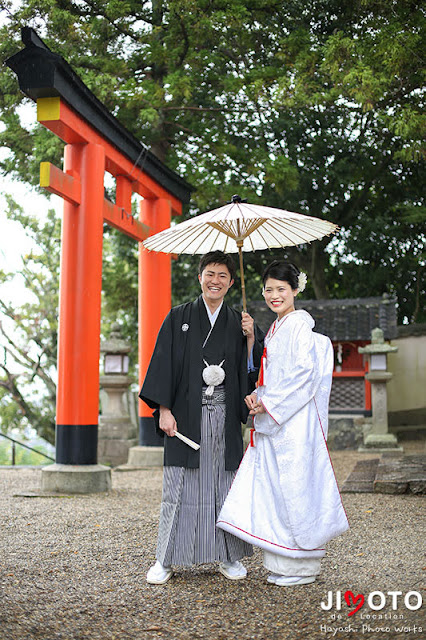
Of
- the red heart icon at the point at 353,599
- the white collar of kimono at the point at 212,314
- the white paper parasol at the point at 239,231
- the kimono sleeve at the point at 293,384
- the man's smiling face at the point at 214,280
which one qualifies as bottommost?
the red heart icon at the point at 353,599

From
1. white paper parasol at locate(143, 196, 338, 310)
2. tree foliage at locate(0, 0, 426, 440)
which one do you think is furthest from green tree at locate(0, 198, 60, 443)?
white paper parasol at locate(143, 196, 338, 310)

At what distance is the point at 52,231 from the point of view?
1373 cm

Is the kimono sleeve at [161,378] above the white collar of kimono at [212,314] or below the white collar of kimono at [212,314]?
below

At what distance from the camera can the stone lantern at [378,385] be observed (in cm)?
1071

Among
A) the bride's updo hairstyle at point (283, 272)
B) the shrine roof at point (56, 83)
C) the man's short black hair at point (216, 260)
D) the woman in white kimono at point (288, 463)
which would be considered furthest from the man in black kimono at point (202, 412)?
the shrine roof at point (56, 83)

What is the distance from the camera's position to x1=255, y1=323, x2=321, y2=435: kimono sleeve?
315 centimetres

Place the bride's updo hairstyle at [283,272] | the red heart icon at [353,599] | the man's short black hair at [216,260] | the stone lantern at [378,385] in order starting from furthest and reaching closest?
the stone lantern at [378,385]
the man's short black hair at [216,260]
the bride's updo hairstyle at [283,272]
the red heart icon at [353,599]

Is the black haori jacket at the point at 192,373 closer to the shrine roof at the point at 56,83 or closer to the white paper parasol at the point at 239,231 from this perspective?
the white paper parasol at the point at 239,231

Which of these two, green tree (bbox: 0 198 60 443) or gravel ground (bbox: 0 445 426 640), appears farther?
green tree (bbox: 0 198 60 443)

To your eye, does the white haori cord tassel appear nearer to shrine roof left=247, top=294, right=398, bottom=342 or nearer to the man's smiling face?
the man's smiling face

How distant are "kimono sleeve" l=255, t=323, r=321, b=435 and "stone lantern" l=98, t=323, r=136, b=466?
709 cm

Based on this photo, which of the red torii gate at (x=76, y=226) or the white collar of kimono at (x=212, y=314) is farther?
the red torii gate at (x=76, y=226)

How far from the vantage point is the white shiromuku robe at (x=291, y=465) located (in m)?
3.06

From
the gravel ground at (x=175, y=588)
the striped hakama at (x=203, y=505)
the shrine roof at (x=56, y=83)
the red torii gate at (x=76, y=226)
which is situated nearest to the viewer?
the gravel ground at (x=175, y=588)
